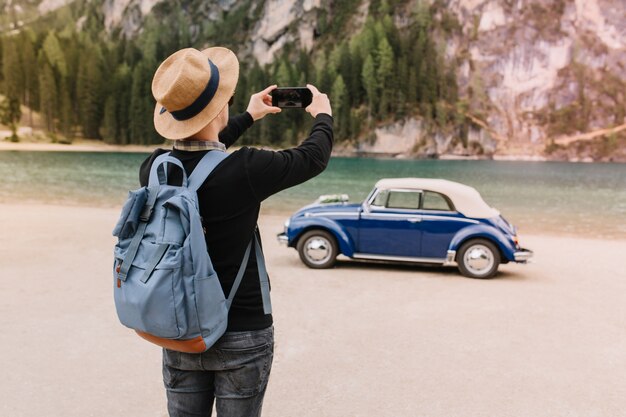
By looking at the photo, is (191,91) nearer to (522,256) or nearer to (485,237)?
(485,237)

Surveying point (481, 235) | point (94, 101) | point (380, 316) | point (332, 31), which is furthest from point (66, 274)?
point (332, 31)

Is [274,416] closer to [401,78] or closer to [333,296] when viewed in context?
[333,296]

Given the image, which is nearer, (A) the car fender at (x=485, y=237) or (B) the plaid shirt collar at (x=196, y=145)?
(B) the plaid shirt collar at (x=196, y=145)

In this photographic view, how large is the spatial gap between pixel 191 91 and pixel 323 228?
8485 millimetres

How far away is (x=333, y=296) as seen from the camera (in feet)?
28.1

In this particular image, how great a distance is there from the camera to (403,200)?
1004cm

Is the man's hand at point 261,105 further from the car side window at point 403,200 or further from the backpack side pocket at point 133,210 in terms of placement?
the car side window at point 403,200

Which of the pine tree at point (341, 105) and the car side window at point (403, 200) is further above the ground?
the pine tree at point (341, 105)

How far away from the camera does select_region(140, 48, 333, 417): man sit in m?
2.41

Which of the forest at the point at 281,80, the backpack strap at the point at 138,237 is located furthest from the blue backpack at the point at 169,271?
the forest at the point at 281,80

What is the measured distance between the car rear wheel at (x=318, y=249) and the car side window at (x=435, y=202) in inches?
71.9

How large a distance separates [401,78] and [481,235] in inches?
5085

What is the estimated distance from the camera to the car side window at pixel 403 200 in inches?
401

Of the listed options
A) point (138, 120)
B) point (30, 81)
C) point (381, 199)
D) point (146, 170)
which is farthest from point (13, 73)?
point (146, 170)
